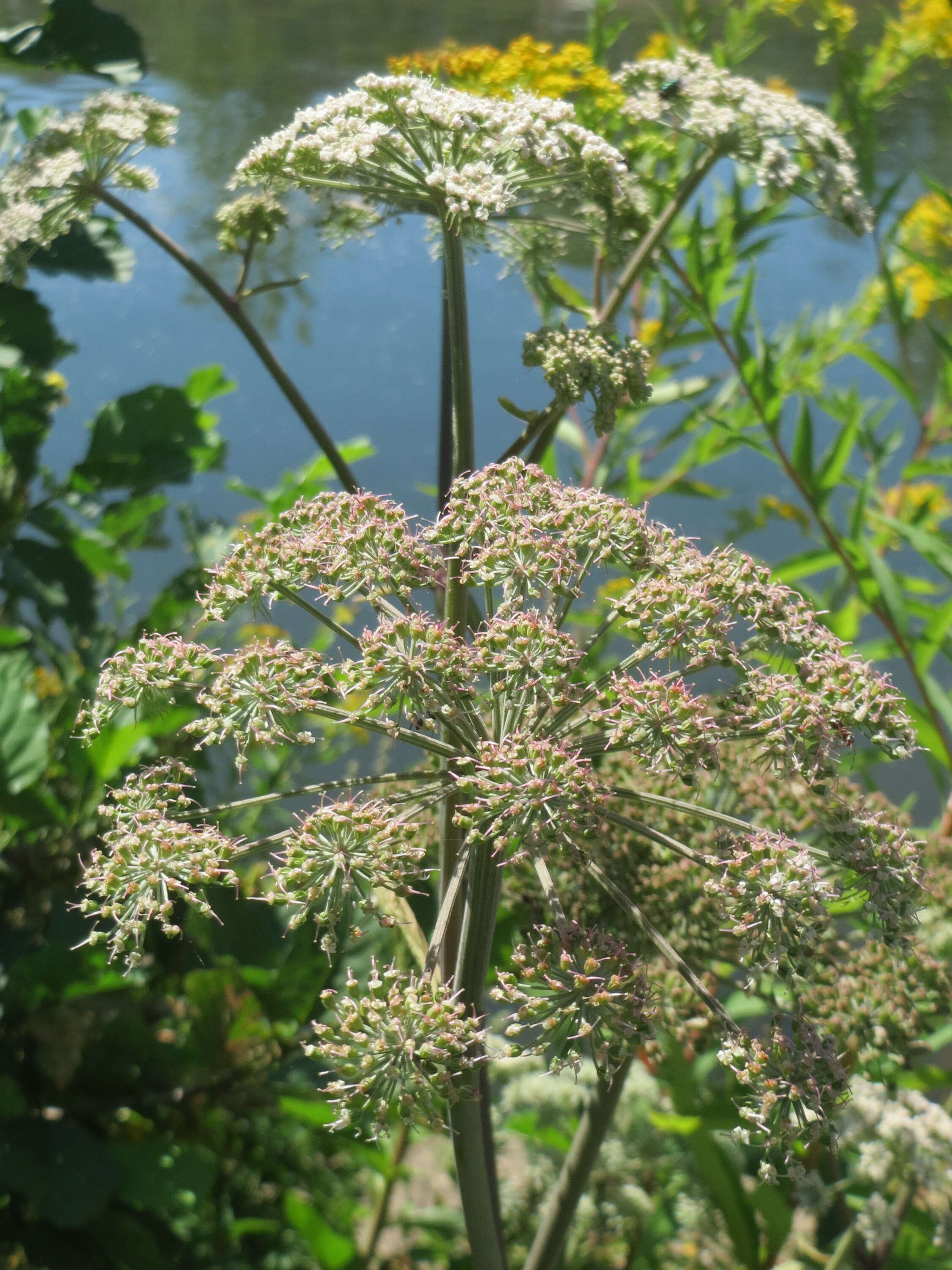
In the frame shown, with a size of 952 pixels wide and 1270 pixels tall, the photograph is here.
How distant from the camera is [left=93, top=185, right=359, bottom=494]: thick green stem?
693mm

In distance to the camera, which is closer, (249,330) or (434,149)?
(434,149)

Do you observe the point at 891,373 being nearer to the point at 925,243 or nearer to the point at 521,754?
the point at 925,243

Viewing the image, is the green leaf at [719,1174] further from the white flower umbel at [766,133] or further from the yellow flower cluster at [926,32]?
the yellow flower cluster at [926,32]

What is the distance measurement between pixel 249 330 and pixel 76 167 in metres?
0.16

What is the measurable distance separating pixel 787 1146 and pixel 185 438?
97cm

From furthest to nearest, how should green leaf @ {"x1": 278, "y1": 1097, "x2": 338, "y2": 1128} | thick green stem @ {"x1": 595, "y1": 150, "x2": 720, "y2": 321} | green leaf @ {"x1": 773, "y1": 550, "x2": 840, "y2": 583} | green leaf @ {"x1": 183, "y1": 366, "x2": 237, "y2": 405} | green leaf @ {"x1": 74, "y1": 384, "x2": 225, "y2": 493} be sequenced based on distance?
green leaf @ {"x1": 183, "y1": 366, "x2": 237, "y2": 405}, green leaf @ {"x1": 74, "y1": 384, "x2": 225, "y2": 493}, green leaf @ {"x1": 773, "y1": 550, "x2": 840, "y2": 583}, green leaf @ {"x1": 278, "y1": 1097, "x2": 338, "y2": 1128}, thick green stem @ {"x1": 595, "y1": 150, "x2": 720, "y2": 321}

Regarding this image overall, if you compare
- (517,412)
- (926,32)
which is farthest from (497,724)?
(926,32)

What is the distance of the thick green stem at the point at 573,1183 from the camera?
24.0 inches

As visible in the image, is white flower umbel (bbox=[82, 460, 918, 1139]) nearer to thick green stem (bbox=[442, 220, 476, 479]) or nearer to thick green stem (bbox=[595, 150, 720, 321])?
thick green stem (bbox=[442, 220, 476, 479])

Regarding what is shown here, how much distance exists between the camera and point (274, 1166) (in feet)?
4.01

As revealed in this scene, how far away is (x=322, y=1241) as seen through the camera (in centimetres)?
85

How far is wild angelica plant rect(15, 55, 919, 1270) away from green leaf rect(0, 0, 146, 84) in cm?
51

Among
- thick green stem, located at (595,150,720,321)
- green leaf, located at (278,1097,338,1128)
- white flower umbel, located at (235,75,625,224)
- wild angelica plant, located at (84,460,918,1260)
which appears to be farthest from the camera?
green leaf, located at (278,1097,338,1128)

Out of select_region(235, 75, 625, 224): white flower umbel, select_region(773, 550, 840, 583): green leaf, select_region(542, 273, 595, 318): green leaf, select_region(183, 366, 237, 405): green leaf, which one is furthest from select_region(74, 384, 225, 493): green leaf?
select_region(773, 550, 840, 583): green leaf
